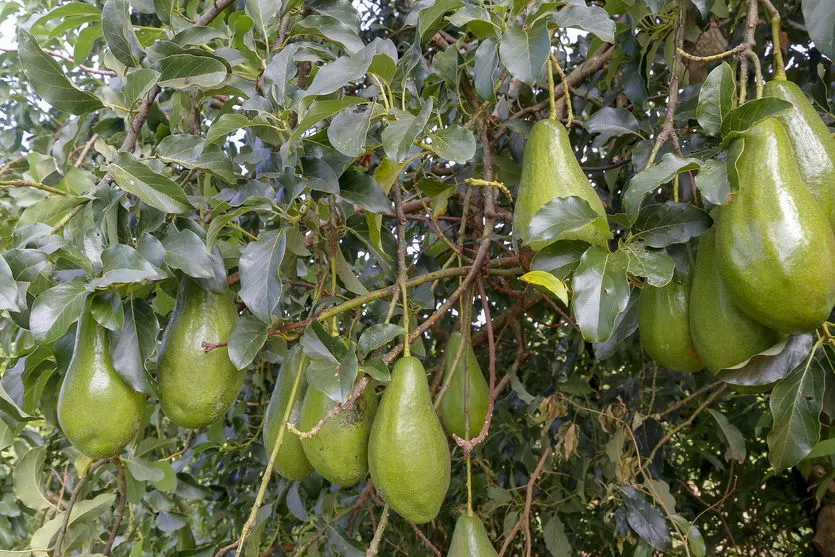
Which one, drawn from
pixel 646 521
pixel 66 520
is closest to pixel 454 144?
pixel 646 521

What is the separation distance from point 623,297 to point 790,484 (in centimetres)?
227

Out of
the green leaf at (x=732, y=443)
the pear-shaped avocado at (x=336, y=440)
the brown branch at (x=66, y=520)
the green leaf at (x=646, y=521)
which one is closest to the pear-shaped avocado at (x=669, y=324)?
the pear-shaped avocado at (x=336, y=440)

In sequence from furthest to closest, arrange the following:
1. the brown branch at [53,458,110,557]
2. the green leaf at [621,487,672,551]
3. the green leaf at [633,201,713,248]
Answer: the green leaf at [621,487,672,551]
the brown branch at [53,458,110,557]
the green leaf at [633,201,713,248]

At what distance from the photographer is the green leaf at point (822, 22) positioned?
77 cm

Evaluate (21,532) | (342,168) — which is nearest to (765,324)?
(342,168)

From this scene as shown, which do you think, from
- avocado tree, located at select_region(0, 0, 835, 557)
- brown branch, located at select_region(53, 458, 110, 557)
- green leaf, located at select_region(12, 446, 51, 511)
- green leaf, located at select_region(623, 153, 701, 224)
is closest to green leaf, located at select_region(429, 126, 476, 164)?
avocado tree, located at select_region(0, 0, 835, 557)

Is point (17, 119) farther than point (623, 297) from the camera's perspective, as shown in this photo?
Yes

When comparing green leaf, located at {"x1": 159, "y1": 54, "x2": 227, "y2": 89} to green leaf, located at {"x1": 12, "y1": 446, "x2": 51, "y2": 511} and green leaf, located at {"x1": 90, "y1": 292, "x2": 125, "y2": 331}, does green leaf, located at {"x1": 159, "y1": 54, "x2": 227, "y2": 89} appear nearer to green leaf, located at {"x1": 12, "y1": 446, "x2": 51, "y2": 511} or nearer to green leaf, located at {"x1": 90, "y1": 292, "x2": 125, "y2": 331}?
green leaf, located at {"x1": 90, "y1": 292, "x2": 125, "y2": 331}

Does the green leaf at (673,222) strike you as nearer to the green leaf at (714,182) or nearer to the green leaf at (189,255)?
the green leaf at (714,182)

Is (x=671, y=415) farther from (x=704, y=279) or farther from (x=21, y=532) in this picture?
(x=21, y=532)

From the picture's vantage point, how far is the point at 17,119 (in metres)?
2.60

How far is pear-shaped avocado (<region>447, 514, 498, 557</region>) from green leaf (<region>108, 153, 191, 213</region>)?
1.95 feet

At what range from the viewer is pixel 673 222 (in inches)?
31.1

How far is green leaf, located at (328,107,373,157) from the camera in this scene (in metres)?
0.83
